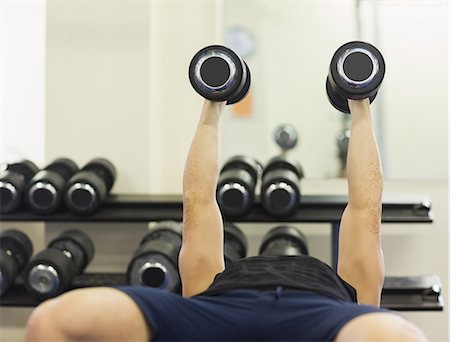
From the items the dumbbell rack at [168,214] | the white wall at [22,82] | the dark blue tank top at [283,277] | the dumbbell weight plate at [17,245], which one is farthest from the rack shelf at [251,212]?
the dark blue tank top at [283,277]

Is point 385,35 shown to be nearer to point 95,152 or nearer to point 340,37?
point 340,37

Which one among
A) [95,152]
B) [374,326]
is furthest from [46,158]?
[374,326]

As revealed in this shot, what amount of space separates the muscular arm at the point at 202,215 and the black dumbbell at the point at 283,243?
3.21 ft

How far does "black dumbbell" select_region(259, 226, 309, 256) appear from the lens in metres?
2.83

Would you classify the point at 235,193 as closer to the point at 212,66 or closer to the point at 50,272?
the point at 50,272

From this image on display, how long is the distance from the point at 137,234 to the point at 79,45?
92 centimetres

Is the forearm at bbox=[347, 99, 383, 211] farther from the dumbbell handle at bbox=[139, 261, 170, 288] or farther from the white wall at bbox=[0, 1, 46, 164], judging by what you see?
the white wall at bbox=[0, 1, 46, 164]

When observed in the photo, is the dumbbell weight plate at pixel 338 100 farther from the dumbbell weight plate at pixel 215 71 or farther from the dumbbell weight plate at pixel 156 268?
the dumbbell weight plate at pixel 156 268

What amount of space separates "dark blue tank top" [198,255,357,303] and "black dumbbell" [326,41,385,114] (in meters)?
0.50

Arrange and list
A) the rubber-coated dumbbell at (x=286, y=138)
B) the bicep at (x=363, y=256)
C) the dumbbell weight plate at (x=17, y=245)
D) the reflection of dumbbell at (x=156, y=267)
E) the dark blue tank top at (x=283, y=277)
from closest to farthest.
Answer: the dark blue tank top at (x=283, y=277)
the bicep at (x=363, y=256)
the reflection of dumbbell at (x=156, y=267)
the dumbbell weight plate at (x=17, y=245)
the rubber-coated dumbbell at (x=286, y=138)

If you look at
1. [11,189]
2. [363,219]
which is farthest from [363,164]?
[11,189]

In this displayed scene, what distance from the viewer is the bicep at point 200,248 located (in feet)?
5.83

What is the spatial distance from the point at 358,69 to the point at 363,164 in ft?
0.83

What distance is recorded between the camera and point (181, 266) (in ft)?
5.86
